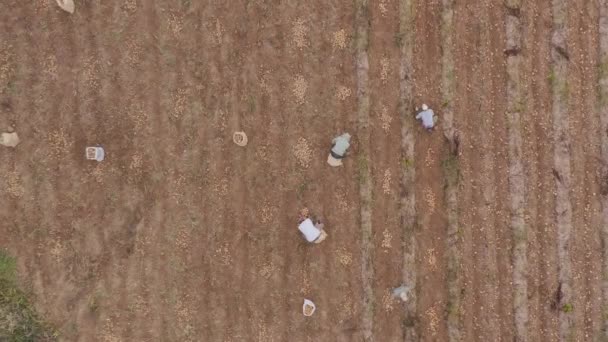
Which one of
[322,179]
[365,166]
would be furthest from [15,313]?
[365,166]

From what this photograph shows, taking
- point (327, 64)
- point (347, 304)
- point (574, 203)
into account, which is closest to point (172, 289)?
point (347, 304)

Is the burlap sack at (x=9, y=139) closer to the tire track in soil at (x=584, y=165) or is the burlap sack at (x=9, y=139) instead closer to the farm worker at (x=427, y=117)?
the farm worker at (x=427, y=117)

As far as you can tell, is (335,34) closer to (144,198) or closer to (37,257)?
(144,198)

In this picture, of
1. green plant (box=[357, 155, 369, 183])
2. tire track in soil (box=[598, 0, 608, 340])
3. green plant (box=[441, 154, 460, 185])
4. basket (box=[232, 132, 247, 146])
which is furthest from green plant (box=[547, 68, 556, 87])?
basket (box=[232, 132, 247, 146])

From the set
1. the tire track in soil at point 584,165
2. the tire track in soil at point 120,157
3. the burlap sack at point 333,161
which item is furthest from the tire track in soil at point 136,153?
the tire track in soil at point 584,165

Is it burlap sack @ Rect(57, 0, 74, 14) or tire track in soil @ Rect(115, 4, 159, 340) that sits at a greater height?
burlap sack @ Rect(57, 0, 74, 14)

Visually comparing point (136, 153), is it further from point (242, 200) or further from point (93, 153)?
point (242, 200)

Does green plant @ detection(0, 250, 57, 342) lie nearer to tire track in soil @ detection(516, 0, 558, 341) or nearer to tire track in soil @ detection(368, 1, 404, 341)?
tire track in soil @ detection(368, 1, 404, 341)

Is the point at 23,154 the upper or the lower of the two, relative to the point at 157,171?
upper
